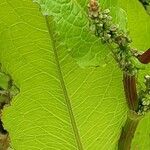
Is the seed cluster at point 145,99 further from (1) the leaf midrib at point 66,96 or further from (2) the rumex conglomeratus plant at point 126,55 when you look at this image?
(1) the leaf midrib at point 66,96

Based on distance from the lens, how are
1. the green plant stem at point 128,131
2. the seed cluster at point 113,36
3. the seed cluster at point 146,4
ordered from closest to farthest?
the seed cluster at point 113,36
the green plant stem at point 128,131
the seed cluster at point 146,4

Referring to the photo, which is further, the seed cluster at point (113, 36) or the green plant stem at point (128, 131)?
the green plant stem at point (128, 131)

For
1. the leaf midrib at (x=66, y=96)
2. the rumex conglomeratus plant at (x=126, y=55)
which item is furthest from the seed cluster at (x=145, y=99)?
the leaf midrib at (x=66, y=96)

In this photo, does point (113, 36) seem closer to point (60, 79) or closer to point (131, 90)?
point (131, 90)

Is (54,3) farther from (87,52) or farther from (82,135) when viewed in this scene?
(82,135)

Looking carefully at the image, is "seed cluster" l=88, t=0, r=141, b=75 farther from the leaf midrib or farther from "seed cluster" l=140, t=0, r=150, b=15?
"seed cluster" l=140, t=0, r=150, b=15

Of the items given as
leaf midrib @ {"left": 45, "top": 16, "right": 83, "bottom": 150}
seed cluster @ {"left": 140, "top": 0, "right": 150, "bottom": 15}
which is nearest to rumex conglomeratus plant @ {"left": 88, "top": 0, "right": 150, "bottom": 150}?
leaf midrib @ {"left": 45, "top": 16, "right": 83, "bottom": 150}

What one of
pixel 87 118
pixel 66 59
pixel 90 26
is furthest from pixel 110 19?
pixel 87 118

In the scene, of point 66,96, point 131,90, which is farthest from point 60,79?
point 131,90
